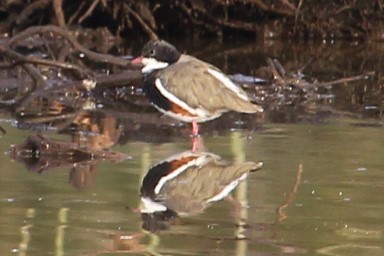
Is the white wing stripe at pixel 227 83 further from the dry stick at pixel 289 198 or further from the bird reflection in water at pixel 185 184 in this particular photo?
the dry stick at pixel 289 198

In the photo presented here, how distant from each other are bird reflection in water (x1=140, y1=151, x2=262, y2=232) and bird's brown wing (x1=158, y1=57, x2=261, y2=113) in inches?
22.2

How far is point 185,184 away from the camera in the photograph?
654 cm

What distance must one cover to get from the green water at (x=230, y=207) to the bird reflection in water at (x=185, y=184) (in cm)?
6

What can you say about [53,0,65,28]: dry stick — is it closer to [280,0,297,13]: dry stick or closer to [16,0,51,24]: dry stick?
[16,0,51,24]: dry stick

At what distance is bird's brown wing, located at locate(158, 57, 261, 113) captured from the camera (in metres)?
8.00

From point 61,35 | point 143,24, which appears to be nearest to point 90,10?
point 143,24

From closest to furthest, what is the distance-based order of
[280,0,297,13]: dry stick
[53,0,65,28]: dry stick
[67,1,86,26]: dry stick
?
[53,0,65,28]: dry stick < [280,0,297,13]: dry stick < [67,1,86,26]: dry stick

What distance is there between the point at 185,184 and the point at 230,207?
1.78ft

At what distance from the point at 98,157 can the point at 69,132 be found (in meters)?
1.13

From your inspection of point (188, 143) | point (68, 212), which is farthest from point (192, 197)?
point (188, 143)

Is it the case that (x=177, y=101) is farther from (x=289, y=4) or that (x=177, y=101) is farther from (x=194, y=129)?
(x=289, y=4)

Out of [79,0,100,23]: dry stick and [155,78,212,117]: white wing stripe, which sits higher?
[79,0,100,23]: dry stick

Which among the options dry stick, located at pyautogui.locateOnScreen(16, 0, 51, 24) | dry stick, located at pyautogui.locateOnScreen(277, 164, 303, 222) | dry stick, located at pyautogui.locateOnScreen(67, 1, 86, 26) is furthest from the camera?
dry stick, located at pyautogui.locateOnScreen(67, 1, 86, 26)

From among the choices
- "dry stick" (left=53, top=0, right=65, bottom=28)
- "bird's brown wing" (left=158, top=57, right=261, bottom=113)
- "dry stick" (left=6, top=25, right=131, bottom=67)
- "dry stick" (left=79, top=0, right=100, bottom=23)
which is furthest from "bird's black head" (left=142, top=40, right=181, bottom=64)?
"dry stick" (left=79, top=0, right=100, bottom=23)
